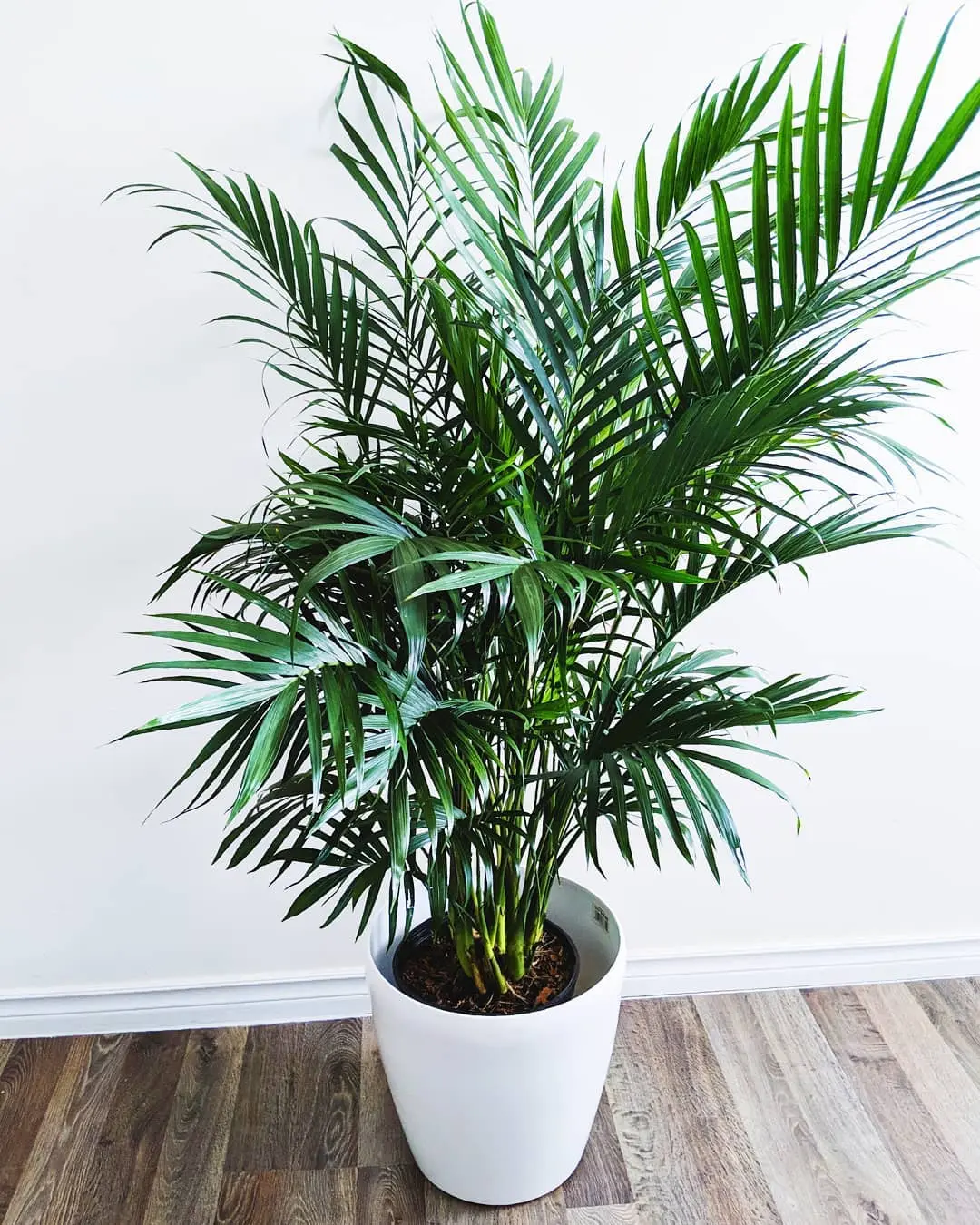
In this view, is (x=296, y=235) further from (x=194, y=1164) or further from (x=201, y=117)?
(x=194, y=1164)

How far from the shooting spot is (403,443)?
118cm

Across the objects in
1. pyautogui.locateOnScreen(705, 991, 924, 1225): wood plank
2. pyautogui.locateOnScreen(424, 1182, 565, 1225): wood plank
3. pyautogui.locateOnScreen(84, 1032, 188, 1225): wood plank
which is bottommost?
pyautogui.locateOnScreen(705, 991, 924, 1225): wood plank

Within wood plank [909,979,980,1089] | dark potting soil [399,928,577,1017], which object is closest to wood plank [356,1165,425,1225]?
dark potting soil [399,928,577,1017]

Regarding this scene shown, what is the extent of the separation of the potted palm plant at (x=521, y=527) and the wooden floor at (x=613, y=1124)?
136mm

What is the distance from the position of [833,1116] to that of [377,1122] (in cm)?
67

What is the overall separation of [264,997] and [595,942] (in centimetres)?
63

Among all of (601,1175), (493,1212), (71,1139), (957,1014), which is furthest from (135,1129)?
(957,1014)

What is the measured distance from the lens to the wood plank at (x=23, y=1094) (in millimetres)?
1535

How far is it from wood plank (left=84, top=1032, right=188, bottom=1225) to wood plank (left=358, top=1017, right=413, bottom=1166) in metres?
0.29

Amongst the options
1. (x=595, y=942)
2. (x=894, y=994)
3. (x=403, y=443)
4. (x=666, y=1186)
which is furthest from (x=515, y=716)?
(x=894, y=994)

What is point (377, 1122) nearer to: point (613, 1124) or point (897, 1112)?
point (613, 1124)

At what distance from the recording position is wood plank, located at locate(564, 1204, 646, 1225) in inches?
55.8

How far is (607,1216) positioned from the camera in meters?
1.43

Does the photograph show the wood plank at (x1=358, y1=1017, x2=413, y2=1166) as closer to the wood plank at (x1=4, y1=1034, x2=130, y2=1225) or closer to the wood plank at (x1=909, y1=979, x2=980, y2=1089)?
the wood plank at (x1=4, y1=1034, x2=130, y2=1225)
